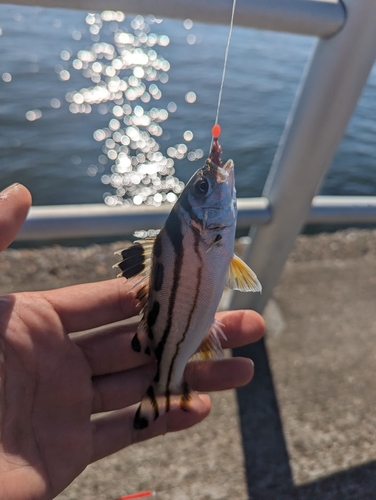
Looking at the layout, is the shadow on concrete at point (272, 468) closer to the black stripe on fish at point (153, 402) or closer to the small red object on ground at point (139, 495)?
the small red object on ground at point (139, 495)

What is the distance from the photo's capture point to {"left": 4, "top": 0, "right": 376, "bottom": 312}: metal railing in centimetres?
198

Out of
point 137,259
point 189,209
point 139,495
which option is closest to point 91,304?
point 137,259

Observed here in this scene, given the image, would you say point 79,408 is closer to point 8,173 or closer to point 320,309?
point 320,309

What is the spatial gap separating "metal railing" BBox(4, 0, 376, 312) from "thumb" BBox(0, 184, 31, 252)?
0.35 meters

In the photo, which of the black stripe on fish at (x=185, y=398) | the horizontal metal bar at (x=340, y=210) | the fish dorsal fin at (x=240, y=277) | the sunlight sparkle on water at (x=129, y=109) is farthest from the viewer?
the sunlight sparkle on water at (x=129, y=109)

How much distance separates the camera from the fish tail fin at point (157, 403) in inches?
78.9

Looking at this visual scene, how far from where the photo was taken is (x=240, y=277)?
6.39 ft

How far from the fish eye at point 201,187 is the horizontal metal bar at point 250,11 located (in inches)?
30.8

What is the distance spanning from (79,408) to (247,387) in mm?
1263

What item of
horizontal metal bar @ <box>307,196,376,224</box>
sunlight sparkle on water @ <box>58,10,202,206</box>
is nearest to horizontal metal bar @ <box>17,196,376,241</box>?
horizontal metal bar @ <box>307,196,376,224</box>

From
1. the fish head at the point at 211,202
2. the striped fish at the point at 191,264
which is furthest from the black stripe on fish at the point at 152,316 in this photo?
the fish head at the point at 211,202

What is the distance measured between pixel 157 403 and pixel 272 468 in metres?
0.92

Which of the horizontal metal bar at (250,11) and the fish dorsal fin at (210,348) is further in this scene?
the fish dorsal fin at (210,348)

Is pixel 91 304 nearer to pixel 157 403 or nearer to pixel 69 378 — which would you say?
pixel 69 378
